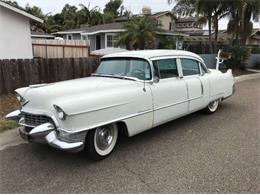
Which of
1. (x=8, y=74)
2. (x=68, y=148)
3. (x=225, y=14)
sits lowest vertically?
(x=68, y=148)

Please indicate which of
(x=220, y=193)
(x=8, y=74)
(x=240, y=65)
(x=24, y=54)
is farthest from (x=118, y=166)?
(x=240, y=65)

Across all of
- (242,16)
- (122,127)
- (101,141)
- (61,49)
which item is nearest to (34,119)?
(101,141)

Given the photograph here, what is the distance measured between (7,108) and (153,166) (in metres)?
4.35

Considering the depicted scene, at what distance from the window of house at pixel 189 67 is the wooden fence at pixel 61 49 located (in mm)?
7794

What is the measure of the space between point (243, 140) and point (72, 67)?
6615 millimetres

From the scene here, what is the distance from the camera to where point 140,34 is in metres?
17.4

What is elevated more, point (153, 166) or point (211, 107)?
point (211, 107)

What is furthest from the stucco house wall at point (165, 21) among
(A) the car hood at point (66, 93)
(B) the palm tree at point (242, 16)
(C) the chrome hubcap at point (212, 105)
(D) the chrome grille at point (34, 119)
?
(D) the chrome grille at point (34, 119)

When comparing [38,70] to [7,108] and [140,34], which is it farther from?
[140,34]

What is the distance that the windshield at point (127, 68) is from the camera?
4.88 meters

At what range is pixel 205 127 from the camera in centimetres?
567

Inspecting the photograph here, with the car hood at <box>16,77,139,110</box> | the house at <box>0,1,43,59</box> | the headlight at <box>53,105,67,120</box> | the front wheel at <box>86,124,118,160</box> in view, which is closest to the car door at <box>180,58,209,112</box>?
the car hood at <box>16,77,139,110</box>

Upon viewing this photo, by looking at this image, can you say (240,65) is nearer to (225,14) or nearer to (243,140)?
(225,14)

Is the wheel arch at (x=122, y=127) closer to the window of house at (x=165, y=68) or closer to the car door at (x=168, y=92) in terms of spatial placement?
the car door at (x=168, y=92)
